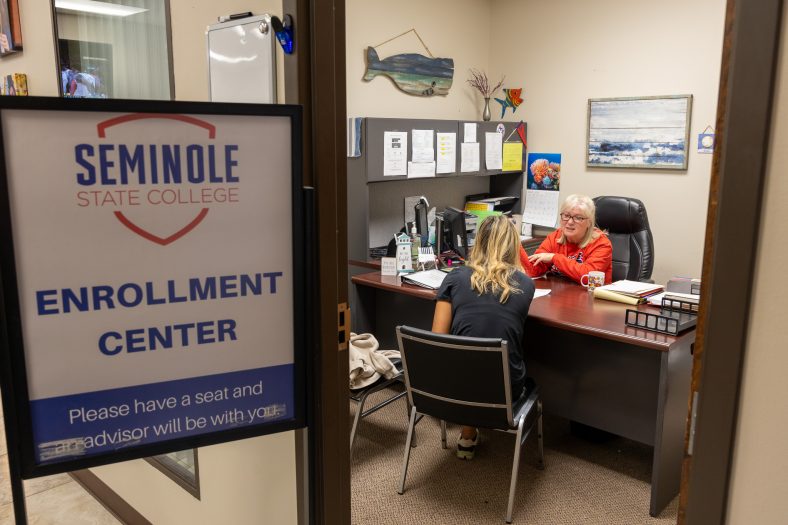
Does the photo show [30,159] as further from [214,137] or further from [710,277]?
[710,277]

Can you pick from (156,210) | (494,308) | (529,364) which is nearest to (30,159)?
(156,210)

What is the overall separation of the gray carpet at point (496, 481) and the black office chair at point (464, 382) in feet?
0.74

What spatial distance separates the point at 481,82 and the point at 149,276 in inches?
174

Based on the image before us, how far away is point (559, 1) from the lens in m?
4.81

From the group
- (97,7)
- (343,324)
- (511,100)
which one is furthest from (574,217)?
(97,7)

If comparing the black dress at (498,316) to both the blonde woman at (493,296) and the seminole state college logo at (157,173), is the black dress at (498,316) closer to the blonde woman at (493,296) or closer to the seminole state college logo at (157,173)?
the blonde woman at (493,296)

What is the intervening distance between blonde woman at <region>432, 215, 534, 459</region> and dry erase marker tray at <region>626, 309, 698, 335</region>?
44cm

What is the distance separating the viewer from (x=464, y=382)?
2551 millimetres

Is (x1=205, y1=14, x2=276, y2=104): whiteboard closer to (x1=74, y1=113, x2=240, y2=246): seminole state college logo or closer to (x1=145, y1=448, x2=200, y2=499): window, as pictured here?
(x1=74, y1=113, x2=240, y2=246): seminole state college logo

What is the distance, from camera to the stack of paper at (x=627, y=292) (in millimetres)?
3107

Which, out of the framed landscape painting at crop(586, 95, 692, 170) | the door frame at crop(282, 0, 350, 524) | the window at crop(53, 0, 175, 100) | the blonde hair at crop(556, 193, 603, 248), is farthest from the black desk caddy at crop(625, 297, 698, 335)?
the window at crop(53, 0, 175, 100)

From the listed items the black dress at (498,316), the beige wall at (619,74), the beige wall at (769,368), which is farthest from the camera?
the beige wall at (619,74)

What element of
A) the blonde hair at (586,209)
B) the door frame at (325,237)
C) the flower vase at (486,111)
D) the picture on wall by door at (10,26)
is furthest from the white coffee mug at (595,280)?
the picture on wall by door at (10,26)

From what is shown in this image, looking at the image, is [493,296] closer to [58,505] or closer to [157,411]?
[157,411]
